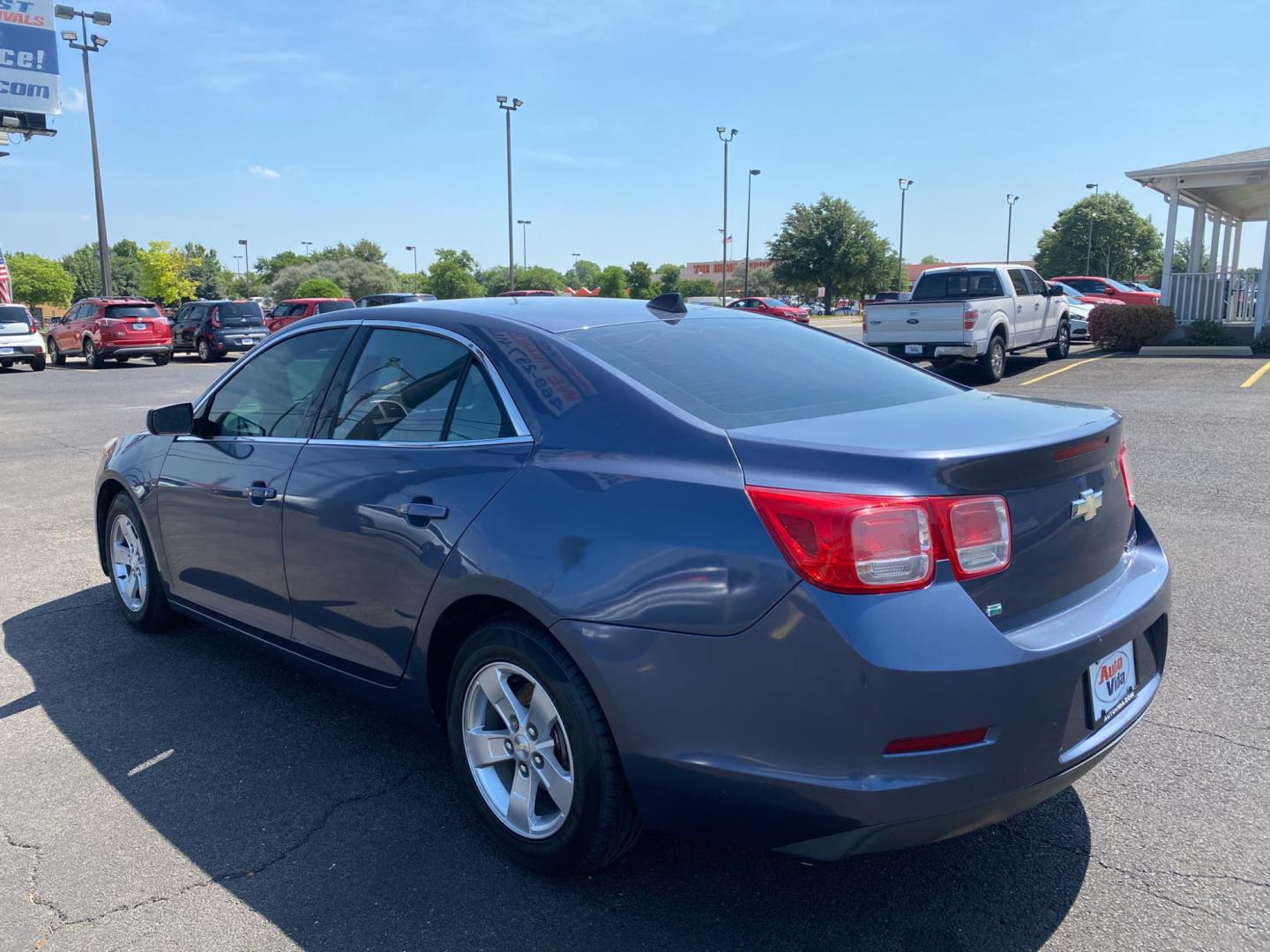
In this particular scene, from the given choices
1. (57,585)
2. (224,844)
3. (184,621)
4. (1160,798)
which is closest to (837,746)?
(1160,798)

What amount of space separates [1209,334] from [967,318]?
850 cm

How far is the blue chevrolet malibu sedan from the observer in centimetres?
223

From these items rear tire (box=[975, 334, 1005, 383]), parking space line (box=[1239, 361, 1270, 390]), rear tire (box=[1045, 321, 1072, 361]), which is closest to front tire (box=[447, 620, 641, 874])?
parking space line (box=[1239, 361, 1270, 390])

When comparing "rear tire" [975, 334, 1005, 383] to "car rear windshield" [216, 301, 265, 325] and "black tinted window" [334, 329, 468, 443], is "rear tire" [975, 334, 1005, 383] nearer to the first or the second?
"black tinted window" [334, 329, 468, 443]

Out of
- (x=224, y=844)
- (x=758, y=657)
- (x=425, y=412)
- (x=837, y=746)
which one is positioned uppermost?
(x=425, y=412)

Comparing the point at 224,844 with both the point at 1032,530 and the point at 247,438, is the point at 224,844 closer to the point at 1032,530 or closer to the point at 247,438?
the point at 247,438

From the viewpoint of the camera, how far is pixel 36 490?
8.72m

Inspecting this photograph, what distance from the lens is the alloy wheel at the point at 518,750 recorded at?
273cm

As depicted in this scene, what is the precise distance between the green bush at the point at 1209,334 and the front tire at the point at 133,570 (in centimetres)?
2130

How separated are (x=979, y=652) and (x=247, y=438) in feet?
9.86

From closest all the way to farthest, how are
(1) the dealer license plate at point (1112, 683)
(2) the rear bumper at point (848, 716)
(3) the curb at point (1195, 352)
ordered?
(2) the rear bumper at point (848, 716) → (1) the dealer license plate at point (1112, 683) → (3) the curb at point (1195, 352)

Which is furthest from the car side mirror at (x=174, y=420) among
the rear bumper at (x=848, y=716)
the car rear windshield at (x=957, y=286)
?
the car rear windshield at (x=957, y=286)

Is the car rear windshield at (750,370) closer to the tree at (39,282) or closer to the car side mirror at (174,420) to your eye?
the car side mirror at (174,420)

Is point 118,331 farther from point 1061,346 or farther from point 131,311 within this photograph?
point 1061,346
